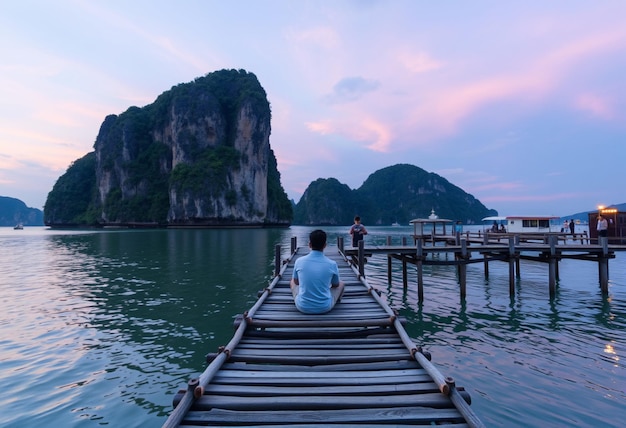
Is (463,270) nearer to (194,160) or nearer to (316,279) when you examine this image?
(316,279)

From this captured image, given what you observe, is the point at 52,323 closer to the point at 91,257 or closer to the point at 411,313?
the point at 411,313

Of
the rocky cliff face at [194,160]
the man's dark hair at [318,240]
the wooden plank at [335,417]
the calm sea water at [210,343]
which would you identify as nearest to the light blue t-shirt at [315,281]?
the man's dark hair at [318,240]

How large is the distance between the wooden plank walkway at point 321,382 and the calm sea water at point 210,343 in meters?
2.62

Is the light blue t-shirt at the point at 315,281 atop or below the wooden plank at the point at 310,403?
atop

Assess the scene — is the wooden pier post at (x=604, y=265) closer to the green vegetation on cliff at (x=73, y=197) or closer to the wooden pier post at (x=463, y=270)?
the wooden pier post at (x=463, y=270)

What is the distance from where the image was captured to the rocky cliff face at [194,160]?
109 meters

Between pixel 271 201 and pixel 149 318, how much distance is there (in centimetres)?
11965

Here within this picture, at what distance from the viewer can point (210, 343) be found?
10.0m

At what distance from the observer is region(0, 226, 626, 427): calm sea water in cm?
669

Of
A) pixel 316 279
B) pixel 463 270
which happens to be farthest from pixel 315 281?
pixel 463 270

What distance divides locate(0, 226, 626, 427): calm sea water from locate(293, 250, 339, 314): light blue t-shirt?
328cm

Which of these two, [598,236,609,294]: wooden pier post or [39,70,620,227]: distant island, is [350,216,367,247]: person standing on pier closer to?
[598,236,609,294]: wooden pier post

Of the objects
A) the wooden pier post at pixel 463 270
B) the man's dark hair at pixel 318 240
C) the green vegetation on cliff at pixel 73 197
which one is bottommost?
the wooden pier post at pixel 463 270

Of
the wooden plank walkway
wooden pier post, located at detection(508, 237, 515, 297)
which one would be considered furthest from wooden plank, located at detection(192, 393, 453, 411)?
wooden pier post, located at detection(508, 237, 515, 297)
